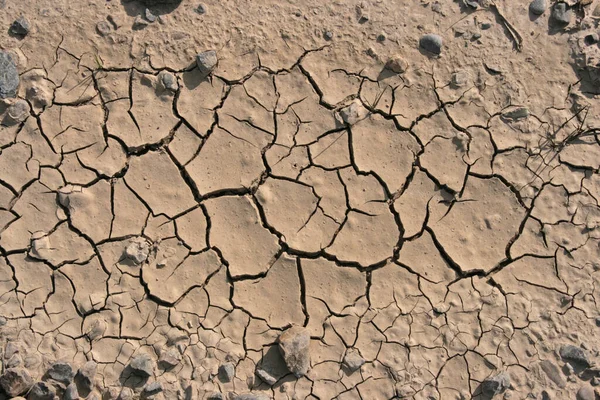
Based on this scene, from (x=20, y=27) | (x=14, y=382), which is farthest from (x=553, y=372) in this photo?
(x=20, y=27)

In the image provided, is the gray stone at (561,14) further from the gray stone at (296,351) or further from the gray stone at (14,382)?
the gray stone at (14,382)

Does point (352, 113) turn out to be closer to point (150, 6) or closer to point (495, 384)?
point (150, 6)

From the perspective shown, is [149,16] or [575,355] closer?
[575,355]

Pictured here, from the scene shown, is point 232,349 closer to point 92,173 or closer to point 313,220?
point 313,220

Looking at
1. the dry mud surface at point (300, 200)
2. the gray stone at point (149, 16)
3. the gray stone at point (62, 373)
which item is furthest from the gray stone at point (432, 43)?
the gray stone at point (62, 373)

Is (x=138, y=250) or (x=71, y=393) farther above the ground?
(x=138, y=250)

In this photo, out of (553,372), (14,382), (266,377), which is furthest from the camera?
(553,372)
